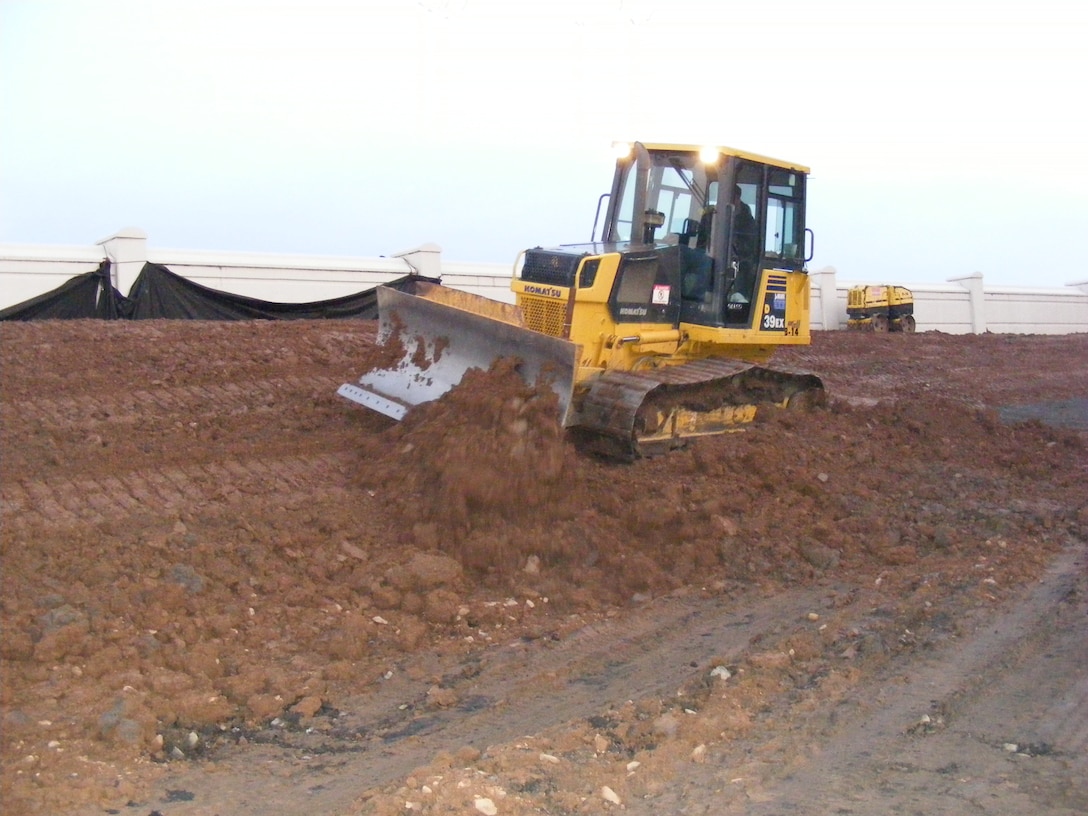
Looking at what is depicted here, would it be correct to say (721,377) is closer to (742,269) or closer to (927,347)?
(742,269)

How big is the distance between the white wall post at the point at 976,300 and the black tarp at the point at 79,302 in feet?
85.1

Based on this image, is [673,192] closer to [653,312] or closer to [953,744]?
[653,312]

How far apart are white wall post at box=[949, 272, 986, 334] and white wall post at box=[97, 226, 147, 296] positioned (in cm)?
2551

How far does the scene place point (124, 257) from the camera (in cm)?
1523

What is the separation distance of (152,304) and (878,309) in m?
19.5

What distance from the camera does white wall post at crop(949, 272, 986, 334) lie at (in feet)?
106

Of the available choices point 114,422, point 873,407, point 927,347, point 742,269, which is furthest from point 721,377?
point 927,347

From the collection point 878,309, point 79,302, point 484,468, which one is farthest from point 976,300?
point 484,468

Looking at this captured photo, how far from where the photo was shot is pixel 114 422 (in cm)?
898

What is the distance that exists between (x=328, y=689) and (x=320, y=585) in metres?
1.16

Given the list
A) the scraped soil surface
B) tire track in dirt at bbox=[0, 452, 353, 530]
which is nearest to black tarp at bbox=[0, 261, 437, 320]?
the scraped soil surface

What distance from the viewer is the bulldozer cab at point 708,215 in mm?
8891

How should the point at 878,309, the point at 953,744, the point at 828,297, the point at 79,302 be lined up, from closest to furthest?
the point at 953,744 < the point at 79,302 < the point at 878,309 < the point at 828,297

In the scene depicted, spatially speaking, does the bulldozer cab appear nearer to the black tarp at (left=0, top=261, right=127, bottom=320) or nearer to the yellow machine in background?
the black tarp at (left=0, top=261, right=127, bottom=320)
